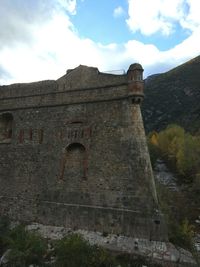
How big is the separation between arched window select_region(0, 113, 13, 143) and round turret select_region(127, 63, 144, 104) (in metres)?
8.77

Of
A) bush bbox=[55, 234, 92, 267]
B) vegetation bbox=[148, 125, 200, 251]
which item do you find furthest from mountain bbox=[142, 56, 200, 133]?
bush bbox=[55, 234, 92, 267]

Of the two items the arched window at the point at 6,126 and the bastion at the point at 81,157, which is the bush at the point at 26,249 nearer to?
the bastion at the point at 81,157

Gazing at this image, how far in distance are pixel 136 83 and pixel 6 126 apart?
9.97 m

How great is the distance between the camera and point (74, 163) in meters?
18.8

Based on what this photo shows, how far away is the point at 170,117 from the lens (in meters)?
99.4

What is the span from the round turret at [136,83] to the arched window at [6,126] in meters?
8.77

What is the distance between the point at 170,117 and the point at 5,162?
83.1 m

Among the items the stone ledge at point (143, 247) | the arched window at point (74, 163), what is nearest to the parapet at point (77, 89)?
the arched window at point (74, 163)

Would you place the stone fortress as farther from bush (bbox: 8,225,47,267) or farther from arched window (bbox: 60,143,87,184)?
bush (bbox: 8,225,47,267)

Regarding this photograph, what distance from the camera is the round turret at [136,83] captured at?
1780 cm

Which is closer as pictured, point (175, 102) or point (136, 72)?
point (136, 72)

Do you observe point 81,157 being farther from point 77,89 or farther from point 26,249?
point 26,249

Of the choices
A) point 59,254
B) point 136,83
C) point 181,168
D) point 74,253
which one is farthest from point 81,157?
point 181,168

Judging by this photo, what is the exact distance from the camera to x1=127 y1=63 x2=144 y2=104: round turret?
701 inches
